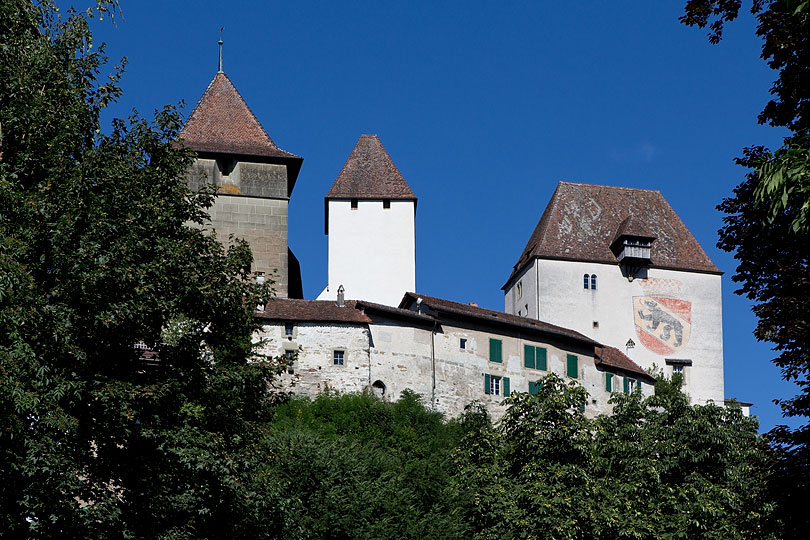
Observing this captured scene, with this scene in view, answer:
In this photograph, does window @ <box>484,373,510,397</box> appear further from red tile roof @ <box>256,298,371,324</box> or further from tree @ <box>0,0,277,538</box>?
tree @ <box>0,0,277,538</box>

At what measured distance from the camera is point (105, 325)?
2020 centimetres

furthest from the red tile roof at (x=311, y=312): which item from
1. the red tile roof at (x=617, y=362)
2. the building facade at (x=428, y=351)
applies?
the red tile roof at (x=617, y=362)

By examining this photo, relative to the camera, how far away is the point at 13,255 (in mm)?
19422

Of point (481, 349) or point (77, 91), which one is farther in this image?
point (481, 349)

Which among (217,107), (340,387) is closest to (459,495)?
(340,387)

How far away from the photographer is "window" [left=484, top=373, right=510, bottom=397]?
54625mm

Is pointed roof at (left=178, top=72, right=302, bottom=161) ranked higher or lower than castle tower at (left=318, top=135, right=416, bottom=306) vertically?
higher

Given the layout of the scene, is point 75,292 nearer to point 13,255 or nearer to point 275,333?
point 13,255

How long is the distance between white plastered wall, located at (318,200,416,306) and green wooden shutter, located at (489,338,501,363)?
19.5 ft

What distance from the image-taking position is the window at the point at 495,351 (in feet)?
182

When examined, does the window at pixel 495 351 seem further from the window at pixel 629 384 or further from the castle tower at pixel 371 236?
the window at pixel 629 384

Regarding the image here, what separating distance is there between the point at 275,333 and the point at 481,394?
9361mm

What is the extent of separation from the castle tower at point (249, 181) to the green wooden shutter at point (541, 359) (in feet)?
36.8

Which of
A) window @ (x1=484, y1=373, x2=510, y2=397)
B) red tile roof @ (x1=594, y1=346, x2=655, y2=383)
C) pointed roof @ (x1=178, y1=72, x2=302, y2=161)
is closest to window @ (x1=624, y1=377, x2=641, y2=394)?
red tile roof @ (x1=594, y1=346, x2=655, y2=383)
